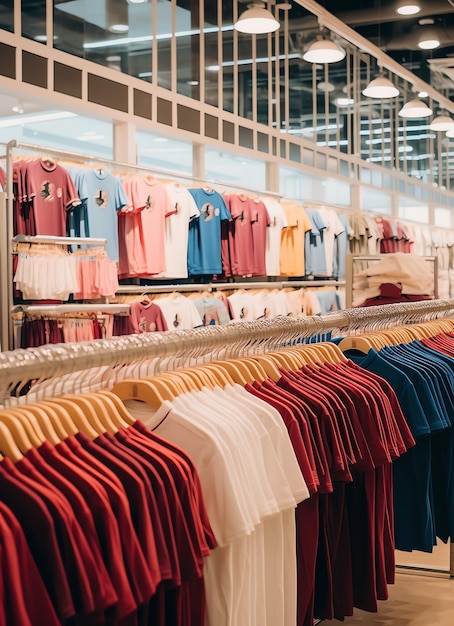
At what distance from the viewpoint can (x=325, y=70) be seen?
11883mm

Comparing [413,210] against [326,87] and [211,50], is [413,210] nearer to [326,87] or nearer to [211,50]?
[326,87]

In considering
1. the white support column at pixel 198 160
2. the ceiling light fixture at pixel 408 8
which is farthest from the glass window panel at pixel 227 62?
the ceiling light fixture at pixel 408 8

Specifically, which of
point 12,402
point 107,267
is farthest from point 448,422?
point 107,267

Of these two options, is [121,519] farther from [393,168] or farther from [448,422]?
[393,168]

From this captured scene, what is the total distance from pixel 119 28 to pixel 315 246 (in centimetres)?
351

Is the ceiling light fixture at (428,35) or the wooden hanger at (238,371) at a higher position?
the ceiling light fixture at (428,35)

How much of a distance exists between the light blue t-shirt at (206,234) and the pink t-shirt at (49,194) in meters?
1.76

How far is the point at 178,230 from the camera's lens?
7.63m

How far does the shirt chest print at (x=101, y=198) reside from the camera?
6582 millimetres

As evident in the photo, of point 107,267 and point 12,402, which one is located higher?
point 107,267

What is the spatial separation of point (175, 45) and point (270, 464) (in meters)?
7.25

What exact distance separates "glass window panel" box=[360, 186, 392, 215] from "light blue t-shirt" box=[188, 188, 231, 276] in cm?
548

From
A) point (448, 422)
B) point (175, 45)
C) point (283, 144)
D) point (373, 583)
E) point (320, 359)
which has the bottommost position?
point (373, 583)

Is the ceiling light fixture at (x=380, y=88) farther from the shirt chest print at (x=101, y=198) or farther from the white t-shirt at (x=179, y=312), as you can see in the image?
the shirt chest print at (x=101, y=198)
